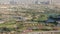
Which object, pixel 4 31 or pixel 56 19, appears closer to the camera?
pixel 4 31

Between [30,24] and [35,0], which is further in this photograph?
[35,0]

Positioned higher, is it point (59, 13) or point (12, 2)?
point (12, 2)

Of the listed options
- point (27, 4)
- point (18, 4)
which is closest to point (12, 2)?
point (18, 4)

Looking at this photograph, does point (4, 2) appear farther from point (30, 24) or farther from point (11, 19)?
point (30, 24)

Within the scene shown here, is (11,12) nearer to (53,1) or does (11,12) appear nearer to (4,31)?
(4,31)

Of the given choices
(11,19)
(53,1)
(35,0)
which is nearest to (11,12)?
(11,19)

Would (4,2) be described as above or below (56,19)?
above

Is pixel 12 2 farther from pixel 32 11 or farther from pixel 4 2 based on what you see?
pixel 32 11

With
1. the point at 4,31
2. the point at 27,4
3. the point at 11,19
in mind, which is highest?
the point at 27,4
